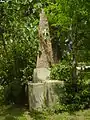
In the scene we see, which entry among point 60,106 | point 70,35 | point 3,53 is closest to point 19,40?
point 3,53

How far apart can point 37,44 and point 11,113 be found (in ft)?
13.0

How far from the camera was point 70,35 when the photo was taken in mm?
11352

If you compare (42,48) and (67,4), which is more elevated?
(67,4)

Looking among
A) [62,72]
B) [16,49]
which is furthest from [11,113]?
[16,49]

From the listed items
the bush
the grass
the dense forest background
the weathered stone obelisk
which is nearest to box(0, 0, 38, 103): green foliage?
the dense forest background

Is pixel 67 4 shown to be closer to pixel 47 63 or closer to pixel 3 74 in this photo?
pixel 47 63

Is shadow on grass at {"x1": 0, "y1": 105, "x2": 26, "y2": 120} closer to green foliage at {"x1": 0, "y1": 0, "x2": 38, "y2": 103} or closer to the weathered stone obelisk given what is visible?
green foliage at {"x1": 0, "y1": 0, "x2": 38, "y2": 103}

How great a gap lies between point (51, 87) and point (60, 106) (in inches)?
31.8

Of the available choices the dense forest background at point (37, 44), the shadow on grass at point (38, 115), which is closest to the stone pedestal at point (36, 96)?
the shadow on grass at point (38, 115)

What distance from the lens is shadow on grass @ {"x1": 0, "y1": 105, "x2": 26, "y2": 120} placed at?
1059 cm

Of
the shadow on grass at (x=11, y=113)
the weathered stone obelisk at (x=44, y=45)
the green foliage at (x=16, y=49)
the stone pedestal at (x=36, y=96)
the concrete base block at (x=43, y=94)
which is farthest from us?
the green foliage at (x=16, y=49)

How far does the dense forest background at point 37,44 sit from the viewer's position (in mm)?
10297

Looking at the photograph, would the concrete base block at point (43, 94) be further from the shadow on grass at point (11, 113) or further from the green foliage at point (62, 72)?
the shadow on grass at point (11, 113)

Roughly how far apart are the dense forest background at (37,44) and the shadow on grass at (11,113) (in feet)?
3.52
